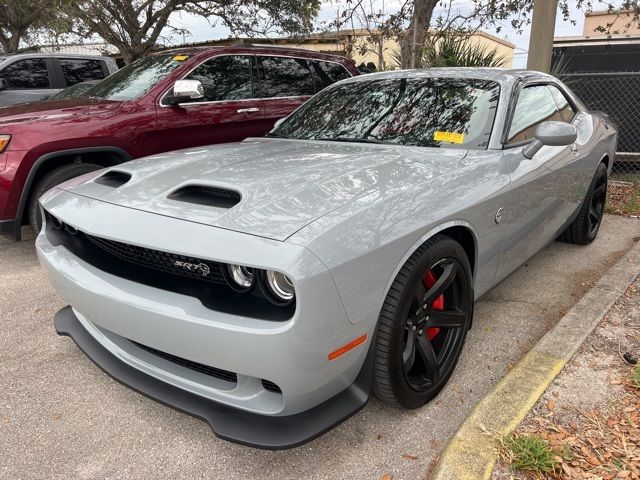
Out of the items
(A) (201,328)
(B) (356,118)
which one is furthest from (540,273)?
(A) (201,328)

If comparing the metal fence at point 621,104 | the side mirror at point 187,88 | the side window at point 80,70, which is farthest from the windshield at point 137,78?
the metal fence at point 621,104

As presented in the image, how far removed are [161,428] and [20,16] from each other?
645 inches

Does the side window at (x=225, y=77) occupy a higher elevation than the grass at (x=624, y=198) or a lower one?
higher

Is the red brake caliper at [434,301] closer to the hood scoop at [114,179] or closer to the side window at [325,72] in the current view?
the hood scoop at [114,179]

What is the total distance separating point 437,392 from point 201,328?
1234 mm

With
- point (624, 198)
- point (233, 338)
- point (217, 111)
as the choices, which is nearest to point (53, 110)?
point (217, 111)

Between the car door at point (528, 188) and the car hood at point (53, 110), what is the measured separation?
3.38 meters

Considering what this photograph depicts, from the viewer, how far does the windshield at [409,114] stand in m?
2.80

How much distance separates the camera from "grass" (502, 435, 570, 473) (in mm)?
1821

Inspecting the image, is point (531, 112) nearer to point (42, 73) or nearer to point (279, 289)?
point (279, 289)

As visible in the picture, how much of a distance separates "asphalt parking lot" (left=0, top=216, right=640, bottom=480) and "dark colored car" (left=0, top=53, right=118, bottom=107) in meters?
5.61

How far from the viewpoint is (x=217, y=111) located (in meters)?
4.94

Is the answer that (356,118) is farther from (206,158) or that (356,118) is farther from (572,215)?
(572,215)

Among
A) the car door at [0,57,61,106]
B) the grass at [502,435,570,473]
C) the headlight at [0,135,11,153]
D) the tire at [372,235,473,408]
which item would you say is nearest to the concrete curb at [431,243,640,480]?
the grass at [502,435,570,473]
